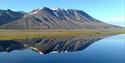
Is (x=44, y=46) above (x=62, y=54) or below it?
below

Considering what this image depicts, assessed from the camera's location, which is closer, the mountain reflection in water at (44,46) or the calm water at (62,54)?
the calm water at (62,54)

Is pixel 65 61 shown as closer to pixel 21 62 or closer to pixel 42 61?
pixel 42 61

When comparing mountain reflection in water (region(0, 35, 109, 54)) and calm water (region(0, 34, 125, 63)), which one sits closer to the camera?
calm water (region(0, 34, 125, 63))

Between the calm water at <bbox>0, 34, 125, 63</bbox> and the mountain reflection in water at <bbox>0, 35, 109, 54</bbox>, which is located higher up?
the calm water at <bbox>0, 34, 125, 63</bbox>

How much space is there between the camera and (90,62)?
30.8 m

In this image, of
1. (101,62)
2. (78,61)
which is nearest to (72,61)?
(78,61)

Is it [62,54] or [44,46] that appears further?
[44,46]

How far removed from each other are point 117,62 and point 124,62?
850 mm

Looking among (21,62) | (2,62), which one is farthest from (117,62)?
(2,62)

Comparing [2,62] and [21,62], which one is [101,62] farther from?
[2,62]

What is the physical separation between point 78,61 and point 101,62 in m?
3.13

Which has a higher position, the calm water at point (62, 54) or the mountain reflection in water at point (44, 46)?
the calm water at point (62, 54)

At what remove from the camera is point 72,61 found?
32.1m

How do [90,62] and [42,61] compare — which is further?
[42,61]
